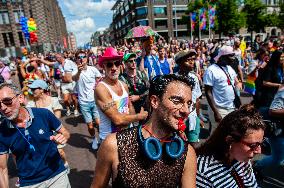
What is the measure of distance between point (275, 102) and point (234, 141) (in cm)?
159

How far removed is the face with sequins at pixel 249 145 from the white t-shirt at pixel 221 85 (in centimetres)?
212

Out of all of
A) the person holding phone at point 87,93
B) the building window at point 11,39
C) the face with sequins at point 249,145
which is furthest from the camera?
the building window at point 11,39

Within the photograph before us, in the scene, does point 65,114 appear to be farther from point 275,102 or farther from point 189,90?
point 189,90

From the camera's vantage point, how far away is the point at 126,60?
4535 mm

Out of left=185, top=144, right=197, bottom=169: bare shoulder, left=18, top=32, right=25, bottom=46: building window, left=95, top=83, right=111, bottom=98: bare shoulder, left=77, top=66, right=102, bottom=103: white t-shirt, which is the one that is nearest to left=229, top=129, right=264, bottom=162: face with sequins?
left=185, top=144, right=197, bottom=169: bare shoulder

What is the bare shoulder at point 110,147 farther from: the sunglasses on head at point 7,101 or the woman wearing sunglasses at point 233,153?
the sunglasses on head at point 7,101

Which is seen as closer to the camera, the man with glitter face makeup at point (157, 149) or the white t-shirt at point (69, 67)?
the man with glitter face makeup at point (157, 149)

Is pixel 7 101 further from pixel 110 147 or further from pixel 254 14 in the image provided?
pixel 254 14

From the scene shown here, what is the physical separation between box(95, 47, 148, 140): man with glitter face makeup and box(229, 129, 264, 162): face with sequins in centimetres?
119

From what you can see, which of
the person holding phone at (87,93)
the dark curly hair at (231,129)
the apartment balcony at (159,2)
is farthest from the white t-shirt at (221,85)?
the apartment balcony at (159,2)

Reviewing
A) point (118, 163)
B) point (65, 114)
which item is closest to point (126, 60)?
point (118, 163)

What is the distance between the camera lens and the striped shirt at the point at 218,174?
206 centimetres

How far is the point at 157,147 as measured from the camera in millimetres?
1586

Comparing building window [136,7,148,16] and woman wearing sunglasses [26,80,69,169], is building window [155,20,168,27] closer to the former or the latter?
building window [136,7,148,16]
